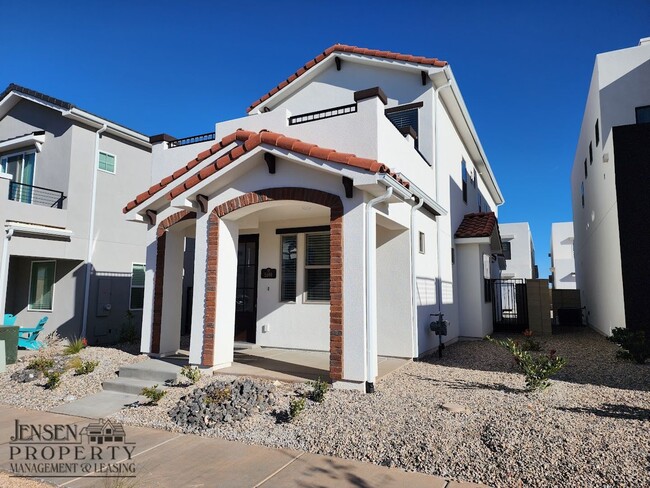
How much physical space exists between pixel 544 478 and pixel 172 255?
313 inches

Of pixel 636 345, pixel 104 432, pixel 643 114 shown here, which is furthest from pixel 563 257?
pixel 104 432

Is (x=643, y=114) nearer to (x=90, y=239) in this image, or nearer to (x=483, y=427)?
(x=483, y=427)

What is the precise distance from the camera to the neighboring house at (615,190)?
8.34m

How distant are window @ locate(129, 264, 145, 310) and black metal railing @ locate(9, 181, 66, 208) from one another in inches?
122

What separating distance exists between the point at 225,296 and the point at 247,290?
9.97ft

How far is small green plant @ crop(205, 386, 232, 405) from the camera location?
5.73 m

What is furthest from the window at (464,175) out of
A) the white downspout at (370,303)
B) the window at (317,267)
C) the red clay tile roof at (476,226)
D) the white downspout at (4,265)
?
the white downspout at (4,265)

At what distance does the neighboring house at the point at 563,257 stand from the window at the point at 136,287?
3390cm

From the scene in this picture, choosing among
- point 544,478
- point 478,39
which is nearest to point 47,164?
point 478,39

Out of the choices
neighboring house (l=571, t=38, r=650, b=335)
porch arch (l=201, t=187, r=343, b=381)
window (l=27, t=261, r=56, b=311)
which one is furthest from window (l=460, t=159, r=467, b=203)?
window (l=27, t=261, r=56, b=311)

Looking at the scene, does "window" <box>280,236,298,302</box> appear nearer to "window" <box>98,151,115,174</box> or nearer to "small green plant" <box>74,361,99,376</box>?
"small green plant" <box>74,361,99,376</box>

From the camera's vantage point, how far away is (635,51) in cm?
1179

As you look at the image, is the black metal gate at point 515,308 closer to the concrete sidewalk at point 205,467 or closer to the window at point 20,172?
the concrete sidewalk at point 205,467

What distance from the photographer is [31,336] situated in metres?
12.8
